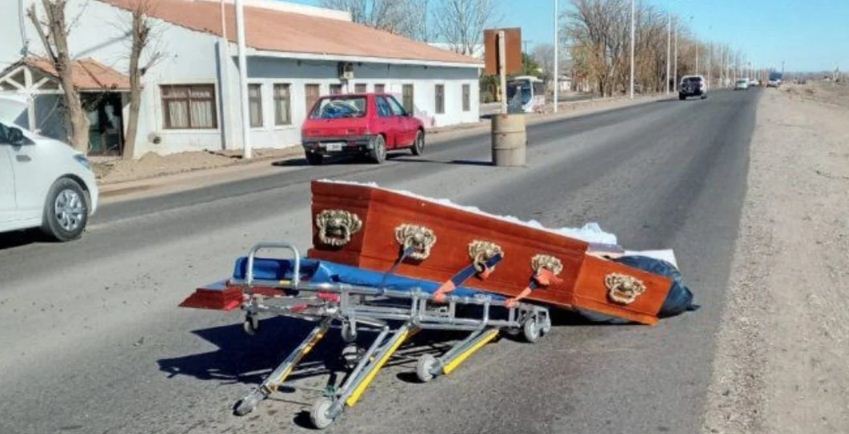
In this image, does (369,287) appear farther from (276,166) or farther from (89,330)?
(276,166)

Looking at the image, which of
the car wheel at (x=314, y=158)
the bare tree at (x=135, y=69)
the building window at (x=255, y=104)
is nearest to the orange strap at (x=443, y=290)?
the car wheel at (x=314, y=158)

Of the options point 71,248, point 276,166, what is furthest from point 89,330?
point 276,166

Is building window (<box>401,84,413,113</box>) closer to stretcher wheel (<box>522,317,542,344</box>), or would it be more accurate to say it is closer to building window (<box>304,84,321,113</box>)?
building window (<box>304,84,321,113</box>)

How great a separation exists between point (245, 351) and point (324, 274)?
53.3 inches

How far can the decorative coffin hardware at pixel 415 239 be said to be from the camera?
16.2 feet

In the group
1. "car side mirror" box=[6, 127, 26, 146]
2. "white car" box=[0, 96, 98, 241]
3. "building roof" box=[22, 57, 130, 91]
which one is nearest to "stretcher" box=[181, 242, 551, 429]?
"white car" box=[0, 96, 98, 241]

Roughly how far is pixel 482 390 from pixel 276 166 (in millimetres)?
17686

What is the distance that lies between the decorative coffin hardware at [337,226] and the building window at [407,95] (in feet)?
111

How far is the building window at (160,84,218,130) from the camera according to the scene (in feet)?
92.2

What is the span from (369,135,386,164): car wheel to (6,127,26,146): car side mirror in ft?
36.4

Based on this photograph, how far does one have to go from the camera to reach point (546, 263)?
5.44 meters

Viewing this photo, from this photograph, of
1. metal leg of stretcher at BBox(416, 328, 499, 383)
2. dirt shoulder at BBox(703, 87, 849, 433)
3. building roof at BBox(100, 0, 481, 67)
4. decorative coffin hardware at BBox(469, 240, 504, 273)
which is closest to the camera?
dirt shoulder at BBox(703, 87, 849, 433)

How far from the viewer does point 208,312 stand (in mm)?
6836

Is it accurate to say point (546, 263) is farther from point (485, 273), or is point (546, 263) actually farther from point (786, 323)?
point (786, 323)
